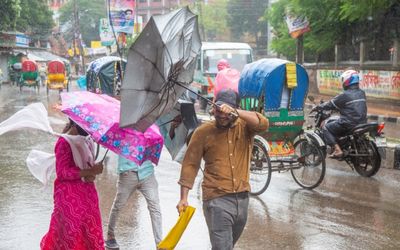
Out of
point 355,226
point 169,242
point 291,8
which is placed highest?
point 291,8

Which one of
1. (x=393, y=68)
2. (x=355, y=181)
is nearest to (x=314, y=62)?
(x=393, y=68)

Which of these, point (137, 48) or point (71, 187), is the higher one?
point (137, 48)

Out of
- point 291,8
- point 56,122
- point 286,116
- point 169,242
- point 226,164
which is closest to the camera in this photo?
point 169,242

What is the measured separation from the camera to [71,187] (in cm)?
383

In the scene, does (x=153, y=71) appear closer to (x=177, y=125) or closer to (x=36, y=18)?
(x=177, y=125)

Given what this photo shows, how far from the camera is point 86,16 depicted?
263 feet

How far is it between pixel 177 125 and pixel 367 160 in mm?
4391

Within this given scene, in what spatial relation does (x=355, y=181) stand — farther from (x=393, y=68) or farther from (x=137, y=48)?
(x=393, y=68)

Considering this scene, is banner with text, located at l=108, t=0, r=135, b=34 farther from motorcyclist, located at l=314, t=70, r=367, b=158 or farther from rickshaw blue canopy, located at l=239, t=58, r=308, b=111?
motorcyclist, located at l=314, t=70, r=367, b=158

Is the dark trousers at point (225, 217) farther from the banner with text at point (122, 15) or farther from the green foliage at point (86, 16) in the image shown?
the green foliage at point (86, 16)

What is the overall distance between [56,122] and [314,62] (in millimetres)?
19263

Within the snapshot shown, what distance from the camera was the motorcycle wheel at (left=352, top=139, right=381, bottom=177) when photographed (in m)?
8.09

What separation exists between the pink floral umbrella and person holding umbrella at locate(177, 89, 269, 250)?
0.33 m

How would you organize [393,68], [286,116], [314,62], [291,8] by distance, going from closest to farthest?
[286,116], [393,68], [291,8], [314,62]
